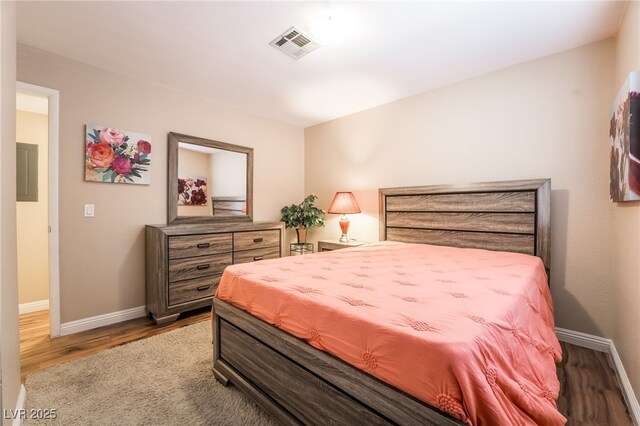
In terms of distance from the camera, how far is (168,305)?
8.96ft

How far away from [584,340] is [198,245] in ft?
11.7

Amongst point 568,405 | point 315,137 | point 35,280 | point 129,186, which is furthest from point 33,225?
point 568,405

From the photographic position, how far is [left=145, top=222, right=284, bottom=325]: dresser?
2699 mm

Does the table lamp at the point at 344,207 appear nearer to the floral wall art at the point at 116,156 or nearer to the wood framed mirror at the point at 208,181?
the wood framed mirror at the point at 208,181

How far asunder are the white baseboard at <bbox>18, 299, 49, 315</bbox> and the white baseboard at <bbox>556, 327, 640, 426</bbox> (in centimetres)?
516

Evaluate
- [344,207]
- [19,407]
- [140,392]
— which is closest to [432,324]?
[140,392]

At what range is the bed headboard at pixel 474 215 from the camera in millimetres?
2404

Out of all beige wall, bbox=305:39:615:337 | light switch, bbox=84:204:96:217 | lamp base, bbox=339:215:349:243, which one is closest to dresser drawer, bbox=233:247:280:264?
lamp base, bbox=339:215:349:243

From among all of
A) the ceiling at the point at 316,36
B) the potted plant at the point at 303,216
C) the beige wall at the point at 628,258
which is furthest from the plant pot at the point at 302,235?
the beige wall at the point at 628,258

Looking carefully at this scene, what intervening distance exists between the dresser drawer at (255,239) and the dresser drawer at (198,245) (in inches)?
4.1

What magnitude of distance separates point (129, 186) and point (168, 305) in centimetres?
128

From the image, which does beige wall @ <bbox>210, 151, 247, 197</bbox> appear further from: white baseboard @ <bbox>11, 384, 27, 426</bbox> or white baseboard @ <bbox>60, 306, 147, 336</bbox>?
white baseboard @ <bbox>11, 384, 27, 426</bbox>

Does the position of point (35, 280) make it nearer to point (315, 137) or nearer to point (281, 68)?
point (281, 68)

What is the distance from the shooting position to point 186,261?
9.36 feet
